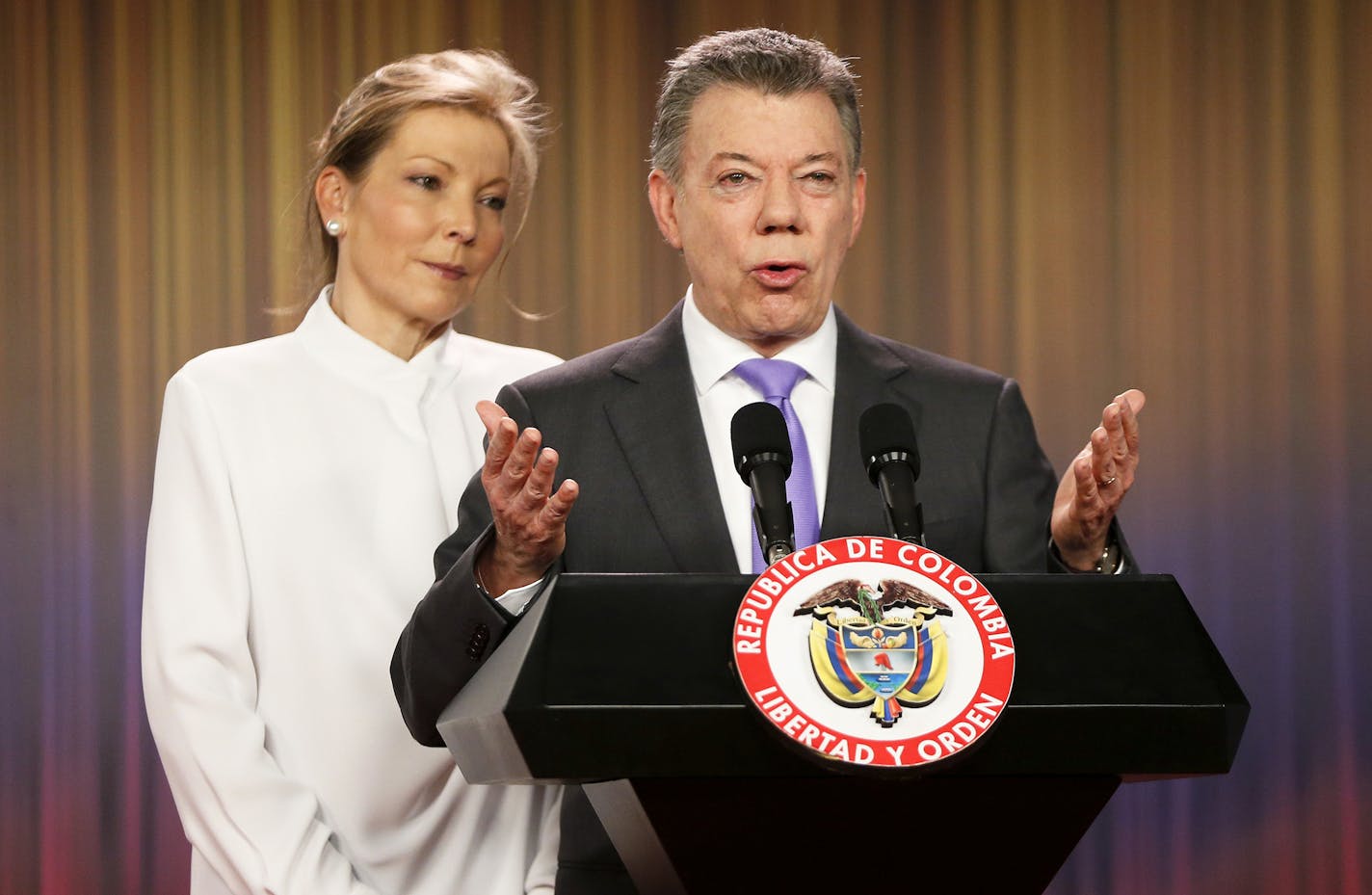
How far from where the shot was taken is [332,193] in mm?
2596

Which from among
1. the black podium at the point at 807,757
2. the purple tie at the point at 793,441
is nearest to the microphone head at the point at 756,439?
the black podium at the point at 807,757

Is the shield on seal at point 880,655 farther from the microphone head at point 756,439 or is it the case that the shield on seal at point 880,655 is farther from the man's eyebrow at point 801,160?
the man's eyebrow at point 801,160

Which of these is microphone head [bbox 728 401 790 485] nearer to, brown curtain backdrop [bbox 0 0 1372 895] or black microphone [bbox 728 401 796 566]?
black microphone [bbox 728 401 796 566]

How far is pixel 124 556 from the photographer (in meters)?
3.29

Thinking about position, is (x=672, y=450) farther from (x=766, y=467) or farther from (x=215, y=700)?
(x=215, y=700)

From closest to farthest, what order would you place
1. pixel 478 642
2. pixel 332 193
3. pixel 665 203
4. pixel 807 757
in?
pixel 807 757 < pixel 478 642 < pixel 665 203 < pixel 332 193

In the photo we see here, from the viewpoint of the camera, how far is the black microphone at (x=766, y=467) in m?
1.37

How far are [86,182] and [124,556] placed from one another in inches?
28.8

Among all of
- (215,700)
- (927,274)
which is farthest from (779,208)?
(927,274)

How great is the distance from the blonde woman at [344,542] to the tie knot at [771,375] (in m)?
0.66

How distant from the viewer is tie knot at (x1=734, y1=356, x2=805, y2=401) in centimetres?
193

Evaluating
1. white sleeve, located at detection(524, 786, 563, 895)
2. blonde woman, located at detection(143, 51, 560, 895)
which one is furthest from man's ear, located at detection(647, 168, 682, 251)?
white sleeve, located at detection(524, 786, 563, 895)

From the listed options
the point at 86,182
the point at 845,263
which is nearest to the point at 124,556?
the point at 86,182

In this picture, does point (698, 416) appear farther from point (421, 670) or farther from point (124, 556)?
point (124, 556)
